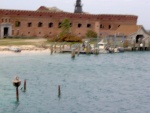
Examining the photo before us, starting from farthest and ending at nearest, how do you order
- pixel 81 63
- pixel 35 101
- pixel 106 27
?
pixel 106 27 < pixel 81 63 < pixel 35 101

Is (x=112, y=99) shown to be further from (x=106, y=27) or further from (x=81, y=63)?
(x=106, y=27)

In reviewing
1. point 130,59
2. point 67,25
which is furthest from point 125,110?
point 67,25

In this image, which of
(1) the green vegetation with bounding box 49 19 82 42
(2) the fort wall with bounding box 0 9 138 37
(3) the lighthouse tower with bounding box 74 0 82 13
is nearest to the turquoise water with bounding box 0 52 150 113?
(1) the green vegetation with bounding box 49 19 82 42

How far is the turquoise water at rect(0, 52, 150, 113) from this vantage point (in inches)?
1126

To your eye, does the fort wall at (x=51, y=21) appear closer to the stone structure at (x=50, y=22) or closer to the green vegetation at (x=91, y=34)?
the stone structure at (x=50, y=22)

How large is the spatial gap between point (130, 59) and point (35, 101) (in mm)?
31666

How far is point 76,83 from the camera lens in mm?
37406

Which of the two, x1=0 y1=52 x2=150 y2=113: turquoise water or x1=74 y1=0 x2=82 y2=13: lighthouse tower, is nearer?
x1=0 y1=52 x2=150 y2=113: turquoise water

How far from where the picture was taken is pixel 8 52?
58875 millimetres

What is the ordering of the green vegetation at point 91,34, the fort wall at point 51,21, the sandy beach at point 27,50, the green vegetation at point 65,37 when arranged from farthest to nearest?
1. the green vegetation at point 91,34
2. the fort wall at point 51,21
3. the green vegetation at point 65,37
4. the sandy beach at point 27,50

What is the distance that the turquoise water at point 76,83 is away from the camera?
2861 cm

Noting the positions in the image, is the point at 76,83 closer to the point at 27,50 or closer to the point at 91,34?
the point at 27,50

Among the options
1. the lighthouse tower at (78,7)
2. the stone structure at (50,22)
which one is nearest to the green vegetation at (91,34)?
the stone structure at (50,22)

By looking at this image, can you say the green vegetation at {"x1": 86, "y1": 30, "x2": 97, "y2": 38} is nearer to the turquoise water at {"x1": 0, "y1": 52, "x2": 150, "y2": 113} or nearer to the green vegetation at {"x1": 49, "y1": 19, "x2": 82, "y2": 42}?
the green vegetation at {"x1": 49, "y1": 19, "x2": 82, "y2": 42}
